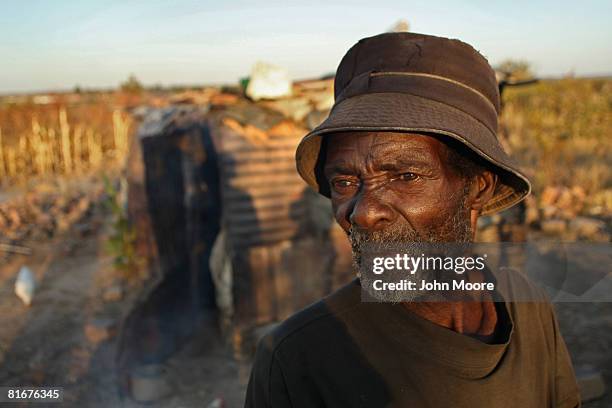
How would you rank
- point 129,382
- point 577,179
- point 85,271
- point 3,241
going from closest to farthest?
point 129,382 → point 85,271 → point 3,241 → point 577,179

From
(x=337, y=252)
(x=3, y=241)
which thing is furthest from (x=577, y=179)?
(x=3, y=241)

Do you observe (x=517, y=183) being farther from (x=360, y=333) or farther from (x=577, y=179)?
(x=577, y=179)

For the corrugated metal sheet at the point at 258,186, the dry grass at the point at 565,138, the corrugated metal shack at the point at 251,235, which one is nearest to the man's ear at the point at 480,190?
the corrugated metal shack at the point at 251,235

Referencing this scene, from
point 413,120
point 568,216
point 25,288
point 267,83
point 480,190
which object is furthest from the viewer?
point 568,216

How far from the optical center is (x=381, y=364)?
1110 mm

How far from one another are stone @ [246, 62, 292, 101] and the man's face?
3727mm

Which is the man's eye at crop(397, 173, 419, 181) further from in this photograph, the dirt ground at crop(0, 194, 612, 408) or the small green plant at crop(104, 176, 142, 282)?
the small green plant at crop(104, 176, 142, 282)

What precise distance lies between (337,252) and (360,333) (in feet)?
12.5

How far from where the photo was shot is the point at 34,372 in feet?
14.6

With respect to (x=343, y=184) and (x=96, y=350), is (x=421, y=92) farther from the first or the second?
(x=96, y=350)

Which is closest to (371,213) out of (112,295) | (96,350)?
(96,350)

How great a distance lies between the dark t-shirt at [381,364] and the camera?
1082mm

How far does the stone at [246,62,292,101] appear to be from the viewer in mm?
4797

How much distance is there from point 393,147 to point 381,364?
1.72 feet
